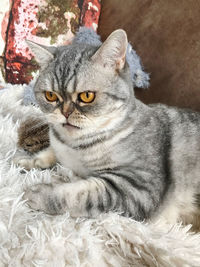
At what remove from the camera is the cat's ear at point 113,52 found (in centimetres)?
92

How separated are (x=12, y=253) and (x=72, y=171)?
0.43 metres

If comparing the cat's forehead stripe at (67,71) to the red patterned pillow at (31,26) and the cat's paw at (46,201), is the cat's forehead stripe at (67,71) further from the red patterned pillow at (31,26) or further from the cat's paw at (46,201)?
the red patterned pillow at (31,26)

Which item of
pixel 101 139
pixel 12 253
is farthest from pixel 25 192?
pixel 101 139

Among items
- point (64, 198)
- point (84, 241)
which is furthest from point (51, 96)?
point (84, 241)

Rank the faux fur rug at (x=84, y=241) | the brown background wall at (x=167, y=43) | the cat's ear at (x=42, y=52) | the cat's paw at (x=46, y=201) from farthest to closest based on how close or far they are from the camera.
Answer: the brown background wall at (x=167, y=43) → the cat's ear at (x=42, y=52) → the cat's paw at (x=46, y=201) → the faux fur rug at (x=84, y=241)

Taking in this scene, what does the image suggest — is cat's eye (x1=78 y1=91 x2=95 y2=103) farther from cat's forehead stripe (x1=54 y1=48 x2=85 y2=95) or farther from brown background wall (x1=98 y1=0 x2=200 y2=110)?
brown background wall (x1=98 y1=0 x2=200 y2=110)

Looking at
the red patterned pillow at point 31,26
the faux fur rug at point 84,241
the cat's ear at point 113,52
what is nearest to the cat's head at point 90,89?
the cat's ear at point 113,52

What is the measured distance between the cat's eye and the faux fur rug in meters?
0.35

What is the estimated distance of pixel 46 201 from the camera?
2.71 ft

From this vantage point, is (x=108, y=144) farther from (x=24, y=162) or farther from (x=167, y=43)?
(x=167, y=43)

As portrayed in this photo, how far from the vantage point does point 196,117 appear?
1180 millimetres

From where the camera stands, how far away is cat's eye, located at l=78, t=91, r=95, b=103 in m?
0.95

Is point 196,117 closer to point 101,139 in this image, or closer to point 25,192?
point 101,139

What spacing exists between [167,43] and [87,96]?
2.30ft
